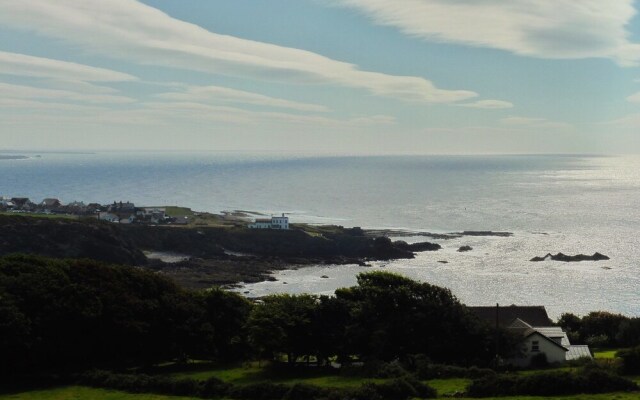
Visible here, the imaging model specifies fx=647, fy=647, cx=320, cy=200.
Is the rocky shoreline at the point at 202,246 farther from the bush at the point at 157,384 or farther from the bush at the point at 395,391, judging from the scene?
the bush at the point at 395,391

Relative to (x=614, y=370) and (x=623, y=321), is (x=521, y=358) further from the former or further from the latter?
(x=623, y=321)

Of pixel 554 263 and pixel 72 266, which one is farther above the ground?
pixel 72 266

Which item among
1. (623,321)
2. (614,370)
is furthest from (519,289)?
(614,370)

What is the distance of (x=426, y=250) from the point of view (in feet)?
307

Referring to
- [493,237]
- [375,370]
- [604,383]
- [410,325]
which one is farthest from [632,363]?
[493,237]

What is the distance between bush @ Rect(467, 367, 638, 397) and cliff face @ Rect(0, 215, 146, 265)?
217ft

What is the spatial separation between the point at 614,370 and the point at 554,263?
6043cm

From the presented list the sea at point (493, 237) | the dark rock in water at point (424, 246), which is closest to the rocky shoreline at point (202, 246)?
the dark rock in water at point (424, 246)

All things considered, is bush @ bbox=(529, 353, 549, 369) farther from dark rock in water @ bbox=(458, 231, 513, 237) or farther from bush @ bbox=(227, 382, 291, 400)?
dark rock in water @ bbox=(458, 231, 513, 237)

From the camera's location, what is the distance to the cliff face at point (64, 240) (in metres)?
83.5

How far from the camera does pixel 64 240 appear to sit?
281 feet

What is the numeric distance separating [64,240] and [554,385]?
2971 inches

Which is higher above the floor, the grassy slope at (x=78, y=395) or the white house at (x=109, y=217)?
the white house at (x=109, y=217)

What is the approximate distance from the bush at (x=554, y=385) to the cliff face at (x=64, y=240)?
217ft
